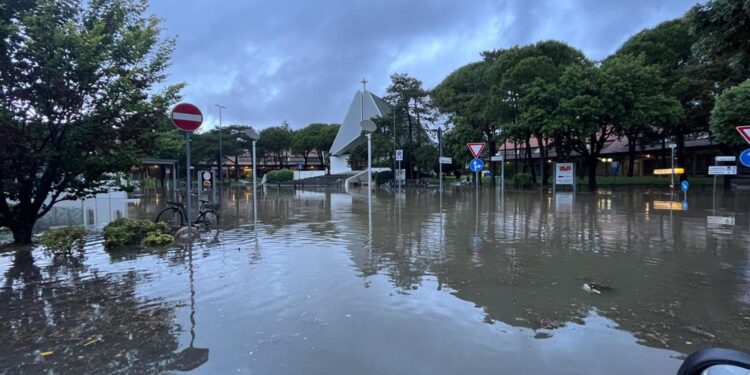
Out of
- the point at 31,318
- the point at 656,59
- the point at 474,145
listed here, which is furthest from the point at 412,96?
the point at 31,318

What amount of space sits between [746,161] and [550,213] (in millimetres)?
5221

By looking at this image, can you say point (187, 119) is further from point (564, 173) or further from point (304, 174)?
point (304, 174)

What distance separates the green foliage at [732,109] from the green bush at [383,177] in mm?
35360

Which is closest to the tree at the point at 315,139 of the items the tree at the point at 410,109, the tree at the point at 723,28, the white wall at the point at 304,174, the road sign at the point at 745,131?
the white wall at the point at 304,174

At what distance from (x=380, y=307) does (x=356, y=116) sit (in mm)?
61006

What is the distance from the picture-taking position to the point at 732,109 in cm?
903

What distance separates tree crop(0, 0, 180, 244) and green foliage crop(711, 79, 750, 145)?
11.6m

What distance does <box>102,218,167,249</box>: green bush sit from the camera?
7754 millimetres

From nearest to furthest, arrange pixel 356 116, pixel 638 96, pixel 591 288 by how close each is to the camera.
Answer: pixel 591 288
pixel 638 96
pixel 356 116

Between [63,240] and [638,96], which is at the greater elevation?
[638,96]

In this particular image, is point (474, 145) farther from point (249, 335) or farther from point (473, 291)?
point (249, 335)

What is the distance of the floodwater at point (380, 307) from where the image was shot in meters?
3.26

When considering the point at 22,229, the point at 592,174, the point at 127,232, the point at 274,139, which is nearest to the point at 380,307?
the point at 127,232

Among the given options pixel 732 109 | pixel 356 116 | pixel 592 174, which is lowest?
pixel 592 174
